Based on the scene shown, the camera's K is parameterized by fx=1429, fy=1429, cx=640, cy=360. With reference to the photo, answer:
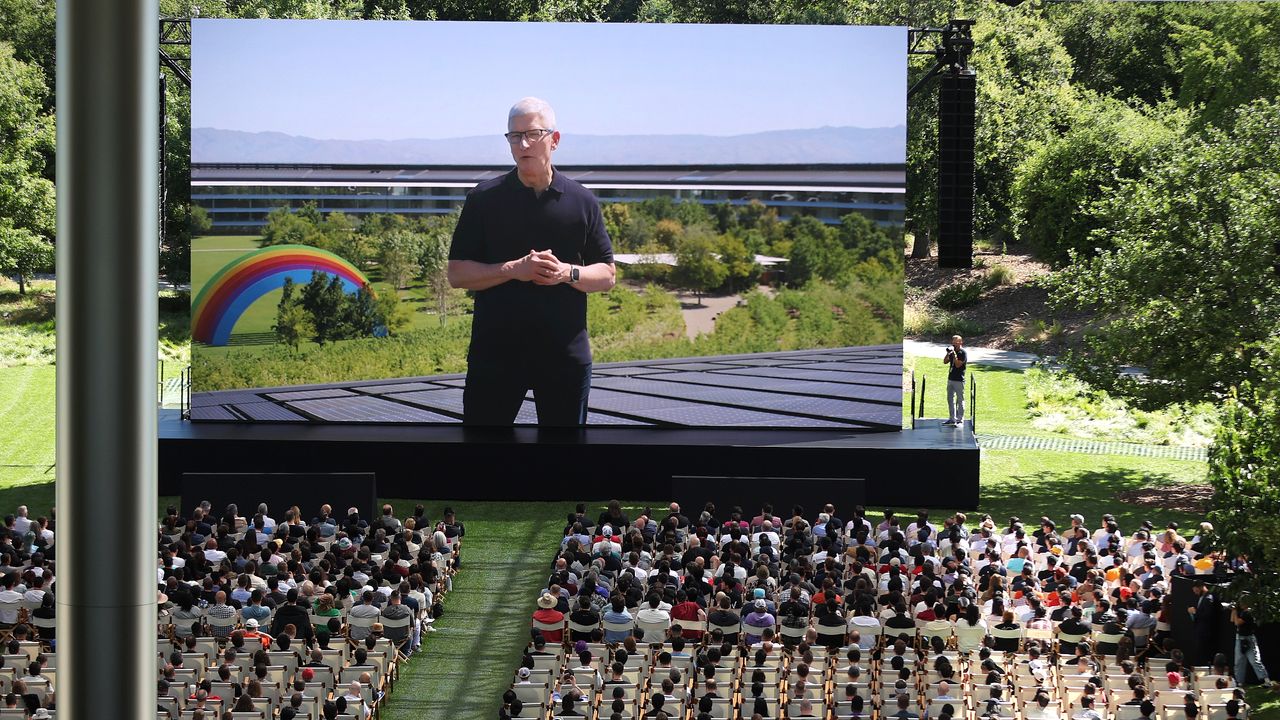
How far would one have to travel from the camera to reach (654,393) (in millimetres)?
22453

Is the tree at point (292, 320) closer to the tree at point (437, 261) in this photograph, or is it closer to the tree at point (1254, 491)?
the tree at point (437, 261)

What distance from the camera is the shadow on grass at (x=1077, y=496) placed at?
22.2 m

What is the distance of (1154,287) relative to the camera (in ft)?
71.1

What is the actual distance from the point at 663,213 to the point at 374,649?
10187mm

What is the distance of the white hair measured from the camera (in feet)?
71.5

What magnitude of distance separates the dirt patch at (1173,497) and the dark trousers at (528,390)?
9060mm

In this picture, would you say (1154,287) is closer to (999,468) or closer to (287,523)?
(999,468)

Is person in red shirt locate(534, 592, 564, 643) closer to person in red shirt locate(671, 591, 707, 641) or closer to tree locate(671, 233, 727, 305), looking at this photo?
person in red shirt locate(671, 591, 707, 641)

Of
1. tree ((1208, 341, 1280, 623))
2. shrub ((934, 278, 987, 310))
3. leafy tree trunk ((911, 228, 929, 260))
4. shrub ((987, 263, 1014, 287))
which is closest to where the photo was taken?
tree ((1208, 341, 1280, 623))

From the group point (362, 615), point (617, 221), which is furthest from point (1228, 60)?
point (362, 615)

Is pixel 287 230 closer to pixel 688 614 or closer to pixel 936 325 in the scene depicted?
pixel 688 614

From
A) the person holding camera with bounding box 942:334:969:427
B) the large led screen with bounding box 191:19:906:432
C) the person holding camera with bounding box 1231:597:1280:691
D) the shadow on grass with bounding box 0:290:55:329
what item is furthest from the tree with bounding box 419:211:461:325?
the shadow on grass with bounding box 0:290:55:329

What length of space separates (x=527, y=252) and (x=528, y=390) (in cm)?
215

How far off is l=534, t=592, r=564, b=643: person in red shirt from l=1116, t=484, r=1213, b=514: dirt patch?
12.1 metres
